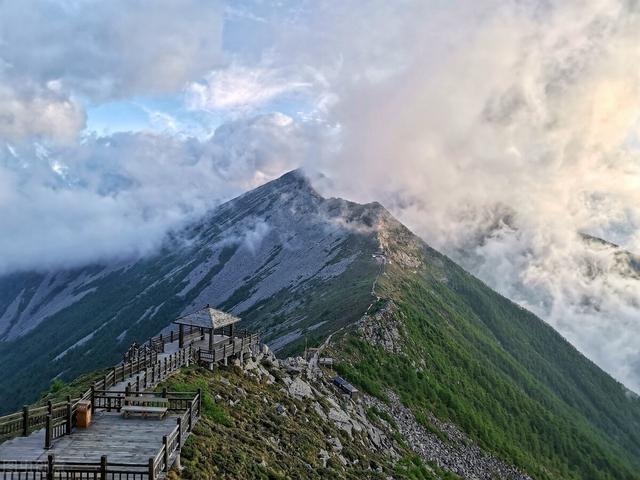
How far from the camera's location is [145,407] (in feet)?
101

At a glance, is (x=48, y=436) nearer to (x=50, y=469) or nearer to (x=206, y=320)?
(x=50, y=469)

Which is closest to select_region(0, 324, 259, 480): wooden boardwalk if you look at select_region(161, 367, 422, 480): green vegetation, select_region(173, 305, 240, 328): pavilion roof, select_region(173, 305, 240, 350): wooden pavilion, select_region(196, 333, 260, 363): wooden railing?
select_region(161, 367, 422, 480): green vegetation

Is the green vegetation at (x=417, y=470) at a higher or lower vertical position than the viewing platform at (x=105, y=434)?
lower

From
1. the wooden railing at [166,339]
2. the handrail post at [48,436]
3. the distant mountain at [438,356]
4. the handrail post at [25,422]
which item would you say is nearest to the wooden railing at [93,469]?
the handrail post at [48,436]

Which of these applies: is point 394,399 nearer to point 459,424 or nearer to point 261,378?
point 459,424

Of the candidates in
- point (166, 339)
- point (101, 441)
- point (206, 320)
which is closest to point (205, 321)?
point (206, 320)

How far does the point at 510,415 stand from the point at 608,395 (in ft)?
338

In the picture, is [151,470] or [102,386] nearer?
[151,470]

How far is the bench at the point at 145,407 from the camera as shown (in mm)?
30234

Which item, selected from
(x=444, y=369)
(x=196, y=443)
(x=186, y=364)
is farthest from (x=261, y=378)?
(x=444, y=369)

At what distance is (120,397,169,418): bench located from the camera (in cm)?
3023

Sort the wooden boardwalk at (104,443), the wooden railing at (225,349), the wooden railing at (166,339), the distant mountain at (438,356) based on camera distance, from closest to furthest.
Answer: the wooden boardwalk at (104,443), the wooden railing at (225,349), the wooden railing at (166,339), the distant mountain at (438,356)

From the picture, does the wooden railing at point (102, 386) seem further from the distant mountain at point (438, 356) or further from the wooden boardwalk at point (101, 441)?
the distant mountain at point (438, 356)

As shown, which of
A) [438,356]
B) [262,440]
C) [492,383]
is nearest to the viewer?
[262,440]
